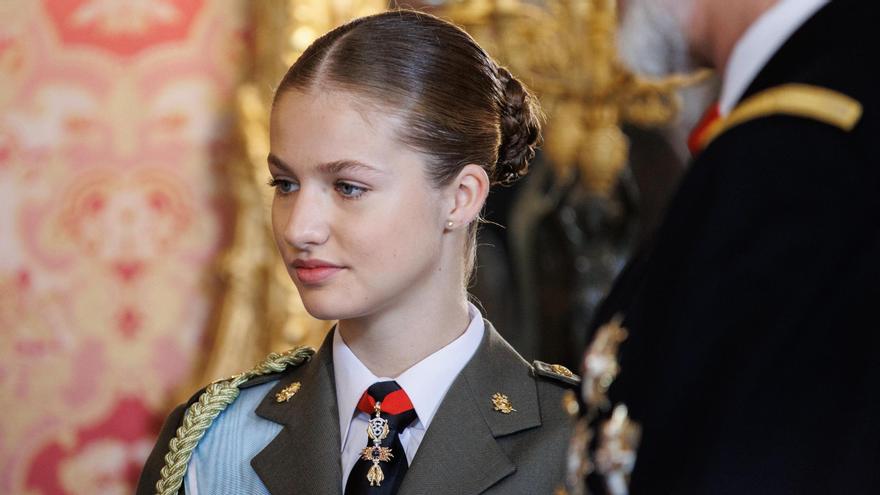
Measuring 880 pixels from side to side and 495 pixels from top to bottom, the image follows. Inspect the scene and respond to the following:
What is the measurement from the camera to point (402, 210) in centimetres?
131

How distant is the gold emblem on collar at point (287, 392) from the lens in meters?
1.46

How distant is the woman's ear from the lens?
1.39m

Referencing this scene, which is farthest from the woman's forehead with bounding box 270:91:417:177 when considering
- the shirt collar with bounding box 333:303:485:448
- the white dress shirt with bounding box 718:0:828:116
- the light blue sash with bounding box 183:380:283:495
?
the white dress shirt with bounding box 718:0:828:116

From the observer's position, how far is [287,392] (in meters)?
1.47

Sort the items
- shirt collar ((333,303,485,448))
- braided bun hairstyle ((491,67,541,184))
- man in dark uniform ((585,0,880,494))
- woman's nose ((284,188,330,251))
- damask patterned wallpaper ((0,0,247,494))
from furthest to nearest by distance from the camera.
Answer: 1. damask patterned wallpaper ((0,0,247,494))
2. braided bun hairstyle ((491,67,541,184))
3. shirt collar ((333,303,485,448))
4. woman's nose ((284,188,330,251))
5. man in dark uniform ((585,0,880,494))

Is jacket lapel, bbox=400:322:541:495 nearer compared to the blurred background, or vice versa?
jacket lapel, bbox=400:322:541:495

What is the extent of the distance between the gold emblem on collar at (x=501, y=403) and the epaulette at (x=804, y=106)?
0.64 m

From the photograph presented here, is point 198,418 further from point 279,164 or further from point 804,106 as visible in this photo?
point 804,106

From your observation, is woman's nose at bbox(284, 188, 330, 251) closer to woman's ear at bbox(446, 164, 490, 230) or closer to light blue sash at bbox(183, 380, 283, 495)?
woman's ear at bbox(446, 164, 490, 230)

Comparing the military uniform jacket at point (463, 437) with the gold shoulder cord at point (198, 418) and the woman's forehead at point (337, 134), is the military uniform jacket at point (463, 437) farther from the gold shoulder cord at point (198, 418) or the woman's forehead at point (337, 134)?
the woman's forehead at point (337, 134)

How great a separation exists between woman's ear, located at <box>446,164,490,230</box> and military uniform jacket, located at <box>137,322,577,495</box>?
6.2 inches

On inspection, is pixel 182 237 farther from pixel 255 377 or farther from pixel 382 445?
pixel 382 445

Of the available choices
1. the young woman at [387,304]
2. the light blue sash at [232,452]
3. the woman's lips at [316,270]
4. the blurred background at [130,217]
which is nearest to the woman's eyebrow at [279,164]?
the young woman at [387,304]

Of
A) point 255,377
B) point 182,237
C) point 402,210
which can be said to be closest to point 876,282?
point 402,210
